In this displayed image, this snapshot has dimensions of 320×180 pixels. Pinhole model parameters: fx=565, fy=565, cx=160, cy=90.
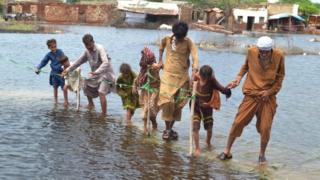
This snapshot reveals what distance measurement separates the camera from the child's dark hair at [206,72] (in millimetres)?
8133

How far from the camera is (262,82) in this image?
7410 millimetres

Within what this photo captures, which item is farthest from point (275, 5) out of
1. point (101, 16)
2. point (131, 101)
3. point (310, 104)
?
point (131, 101)

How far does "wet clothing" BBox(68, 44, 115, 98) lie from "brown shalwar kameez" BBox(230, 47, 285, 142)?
3.48 meters

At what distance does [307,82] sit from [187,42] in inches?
536

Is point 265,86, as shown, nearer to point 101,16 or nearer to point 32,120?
point 32,120

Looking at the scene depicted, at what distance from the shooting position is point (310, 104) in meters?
15.1

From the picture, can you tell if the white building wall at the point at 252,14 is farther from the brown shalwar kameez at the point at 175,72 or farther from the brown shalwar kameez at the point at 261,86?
the brown shalwar kameez at the point at 261,86

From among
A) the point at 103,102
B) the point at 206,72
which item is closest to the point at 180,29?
the point at 206,72

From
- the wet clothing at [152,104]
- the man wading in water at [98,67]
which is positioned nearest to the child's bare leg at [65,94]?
the man wading in water at [98,67]

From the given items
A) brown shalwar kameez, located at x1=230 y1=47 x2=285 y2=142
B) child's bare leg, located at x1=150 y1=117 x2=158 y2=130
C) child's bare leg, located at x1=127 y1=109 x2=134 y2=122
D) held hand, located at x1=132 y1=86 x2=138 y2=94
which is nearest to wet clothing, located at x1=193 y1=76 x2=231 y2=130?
brown shalwar kameez, located at x1=230 y1=47 x2=285 y2=142

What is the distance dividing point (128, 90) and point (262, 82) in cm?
338

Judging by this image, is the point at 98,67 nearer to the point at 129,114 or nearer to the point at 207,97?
the point at 129,114

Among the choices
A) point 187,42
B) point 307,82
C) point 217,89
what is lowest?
point 307,82

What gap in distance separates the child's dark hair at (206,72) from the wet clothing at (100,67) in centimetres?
270
